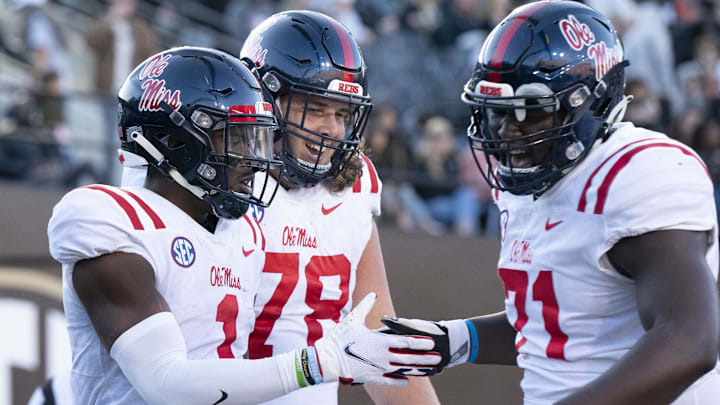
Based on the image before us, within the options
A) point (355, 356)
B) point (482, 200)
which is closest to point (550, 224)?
point (355, 356)

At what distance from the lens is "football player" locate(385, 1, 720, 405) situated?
198 centimetres

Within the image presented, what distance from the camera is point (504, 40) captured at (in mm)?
2463

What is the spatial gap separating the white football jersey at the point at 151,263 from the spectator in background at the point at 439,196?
Result: 400 cm

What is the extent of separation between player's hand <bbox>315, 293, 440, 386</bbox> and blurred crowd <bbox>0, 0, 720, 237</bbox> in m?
3.36

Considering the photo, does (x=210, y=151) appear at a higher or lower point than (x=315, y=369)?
higher

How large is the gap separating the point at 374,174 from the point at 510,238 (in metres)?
0.88

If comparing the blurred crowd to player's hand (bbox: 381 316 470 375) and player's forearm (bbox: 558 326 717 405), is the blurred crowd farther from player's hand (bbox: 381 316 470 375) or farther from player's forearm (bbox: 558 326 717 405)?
player's forearm (bbox: 558 326 717 405)

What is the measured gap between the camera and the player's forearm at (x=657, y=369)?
6.38 feet

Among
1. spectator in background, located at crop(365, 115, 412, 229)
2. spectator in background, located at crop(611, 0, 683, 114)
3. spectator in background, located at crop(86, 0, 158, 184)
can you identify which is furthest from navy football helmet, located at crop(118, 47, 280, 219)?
spectator in background, located at crop(611, 0, 683, 114)

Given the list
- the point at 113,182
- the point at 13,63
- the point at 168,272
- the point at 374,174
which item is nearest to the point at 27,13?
the point at 13,63

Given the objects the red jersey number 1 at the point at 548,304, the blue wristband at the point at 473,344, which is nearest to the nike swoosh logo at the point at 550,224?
the red jersey number 1 at the point at 548,304

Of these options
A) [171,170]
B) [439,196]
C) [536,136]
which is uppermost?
[536,136]

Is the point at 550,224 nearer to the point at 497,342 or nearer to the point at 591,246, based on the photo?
the point at 591,246

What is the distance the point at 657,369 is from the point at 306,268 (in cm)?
137
